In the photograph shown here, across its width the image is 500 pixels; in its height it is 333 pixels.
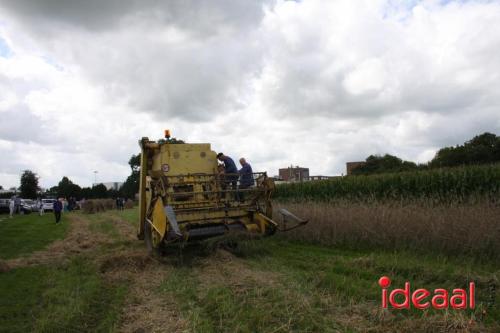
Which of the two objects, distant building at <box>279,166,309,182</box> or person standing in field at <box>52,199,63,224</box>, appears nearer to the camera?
person standing in field at <box>52,199,63,224</box>

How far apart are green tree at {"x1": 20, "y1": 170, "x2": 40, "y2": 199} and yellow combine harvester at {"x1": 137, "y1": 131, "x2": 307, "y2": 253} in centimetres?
6315

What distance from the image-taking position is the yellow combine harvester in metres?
8.47

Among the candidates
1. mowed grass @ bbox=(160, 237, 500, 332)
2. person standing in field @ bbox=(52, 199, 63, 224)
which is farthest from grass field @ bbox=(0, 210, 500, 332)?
person standing in field @ bbox=(52, 199, 63, 224)

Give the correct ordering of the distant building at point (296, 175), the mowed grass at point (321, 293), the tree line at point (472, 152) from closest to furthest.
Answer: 1. the mowed grass at point (321, 293)
2. the distant building at point (296, 175)
3. the tree line at point (472, 152)

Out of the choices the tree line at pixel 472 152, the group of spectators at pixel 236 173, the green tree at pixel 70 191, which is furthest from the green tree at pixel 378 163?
the green tree at pixel 70 191

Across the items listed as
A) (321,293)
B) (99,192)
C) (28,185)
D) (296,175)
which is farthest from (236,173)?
(99,192)

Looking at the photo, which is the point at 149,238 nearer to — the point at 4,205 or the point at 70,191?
the point at 4,205

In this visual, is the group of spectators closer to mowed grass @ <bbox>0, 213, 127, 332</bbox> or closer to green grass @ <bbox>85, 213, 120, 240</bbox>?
mowed grass @ <bbox>0, 213, 127, 332</bbox>

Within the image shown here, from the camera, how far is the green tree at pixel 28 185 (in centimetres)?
6544

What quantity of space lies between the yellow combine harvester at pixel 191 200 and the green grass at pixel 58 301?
1600 mm

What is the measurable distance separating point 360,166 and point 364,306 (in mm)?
50911

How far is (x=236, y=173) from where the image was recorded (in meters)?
10.3

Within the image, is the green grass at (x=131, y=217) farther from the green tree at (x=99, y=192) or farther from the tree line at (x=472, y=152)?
the green tree at (x=99, y=192)

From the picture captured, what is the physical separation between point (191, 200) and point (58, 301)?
3820 mm
